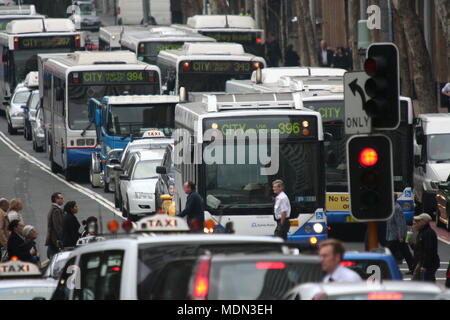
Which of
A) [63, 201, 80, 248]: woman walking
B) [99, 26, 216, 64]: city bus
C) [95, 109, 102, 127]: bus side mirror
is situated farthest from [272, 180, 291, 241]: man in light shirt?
[99, 26, 216, 64]: city bus

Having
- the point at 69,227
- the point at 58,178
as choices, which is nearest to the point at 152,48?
the point at 58,178

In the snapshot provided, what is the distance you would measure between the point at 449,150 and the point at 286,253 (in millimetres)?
19774

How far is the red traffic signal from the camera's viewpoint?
13.3 m

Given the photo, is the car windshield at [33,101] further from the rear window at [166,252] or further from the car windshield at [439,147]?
the rear window at [166,252]

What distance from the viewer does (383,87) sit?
13570 millimetres

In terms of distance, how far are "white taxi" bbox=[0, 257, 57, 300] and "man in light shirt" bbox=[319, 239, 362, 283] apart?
353cm

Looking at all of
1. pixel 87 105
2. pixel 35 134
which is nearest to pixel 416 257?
pixel 87 105

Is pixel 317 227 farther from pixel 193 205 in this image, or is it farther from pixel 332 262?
pixel 332 262

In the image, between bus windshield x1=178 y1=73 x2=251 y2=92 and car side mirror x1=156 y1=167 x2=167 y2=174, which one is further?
bus windshield x1=178 y1=73 x2=251 y2=92

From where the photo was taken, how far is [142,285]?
10109 mm

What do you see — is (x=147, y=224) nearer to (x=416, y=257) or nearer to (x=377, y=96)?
(x=377, y=96)

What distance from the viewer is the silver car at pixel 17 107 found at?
49.8 m

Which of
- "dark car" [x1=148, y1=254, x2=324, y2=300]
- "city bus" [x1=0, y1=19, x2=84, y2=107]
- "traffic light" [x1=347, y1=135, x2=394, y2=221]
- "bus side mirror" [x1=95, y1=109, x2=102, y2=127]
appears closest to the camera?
"dark car" [x1=148, y1=254, x2=324, y2=300]

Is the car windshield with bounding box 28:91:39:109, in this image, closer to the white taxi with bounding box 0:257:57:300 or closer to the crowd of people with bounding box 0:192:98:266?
the crowd of people with bounding box 0:192:98:266
